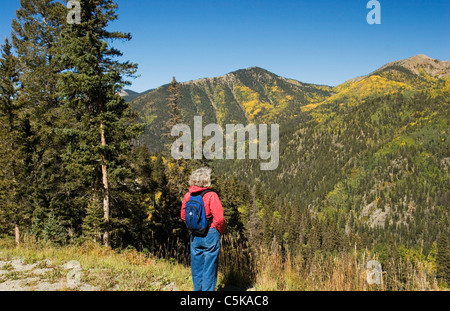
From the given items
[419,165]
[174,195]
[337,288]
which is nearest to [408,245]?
[419,165]

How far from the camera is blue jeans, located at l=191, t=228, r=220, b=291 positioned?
4.39 metres

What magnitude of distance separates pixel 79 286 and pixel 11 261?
364 centimetres

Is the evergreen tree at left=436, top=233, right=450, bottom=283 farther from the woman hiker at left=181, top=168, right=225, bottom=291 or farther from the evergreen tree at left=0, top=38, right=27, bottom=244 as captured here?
the evergreen tree at left=0, top=38, right=27, bottom=244

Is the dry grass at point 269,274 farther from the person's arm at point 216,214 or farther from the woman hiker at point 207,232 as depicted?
the person's arm at point 216,214

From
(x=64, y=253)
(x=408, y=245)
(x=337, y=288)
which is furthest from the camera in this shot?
(x=408, y=245)

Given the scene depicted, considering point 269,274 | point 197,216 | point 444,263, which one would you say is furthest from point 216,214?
point 444,263

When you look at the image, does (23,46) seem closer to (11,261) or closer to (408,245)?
(11,261)

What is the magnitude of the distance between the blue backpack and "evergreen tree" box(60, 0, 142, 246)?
7.67m

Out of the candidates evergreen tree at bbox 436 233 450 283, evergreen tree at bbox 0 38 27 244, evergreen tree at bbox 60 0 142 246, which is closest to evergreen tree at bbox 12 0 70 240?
evergreen tree at bbox 0 38 27 244

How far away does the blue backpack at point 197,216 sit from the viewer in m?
4.30

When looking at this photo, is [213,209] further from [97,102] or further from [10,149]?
[10,149]

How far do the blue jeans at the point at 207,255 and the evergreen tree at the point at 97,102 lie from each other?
776 centimetres

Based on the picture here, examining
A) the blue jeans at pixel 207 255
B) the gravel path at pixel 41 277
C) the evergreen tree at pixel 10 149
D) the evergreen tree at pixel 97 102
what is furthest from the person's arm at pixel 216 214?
the evergreen tree at pixel 10 149
